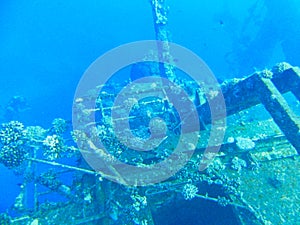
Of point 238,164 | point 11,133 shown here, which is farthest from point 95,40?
point 238,164

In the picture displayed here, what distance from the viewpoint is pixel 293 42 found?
19562 millimetres

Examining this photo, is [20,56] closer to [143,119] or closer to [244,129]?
[143,119]

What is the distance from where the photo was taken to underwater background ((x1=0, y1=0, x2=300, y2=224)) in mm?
20797

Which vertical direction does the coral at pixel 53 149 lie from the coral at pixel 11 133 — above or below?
below

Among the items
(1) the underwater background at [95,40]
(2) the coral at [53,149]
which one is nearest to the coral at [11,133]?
(2) the coral at [53,149]

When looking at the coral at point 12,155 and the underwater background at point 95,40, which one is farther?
the underwater background at point 95,40

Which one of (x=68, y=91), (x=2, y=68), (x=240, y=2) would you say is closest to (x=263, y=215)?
(x=68, y=91)

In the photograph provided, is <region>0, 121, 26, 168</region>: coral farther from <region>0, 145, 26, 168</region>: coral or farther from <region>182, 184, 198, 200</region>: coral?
<region>182, 184, 198, 200</region>: coral

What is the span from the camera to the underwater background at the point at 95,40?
20.8 m

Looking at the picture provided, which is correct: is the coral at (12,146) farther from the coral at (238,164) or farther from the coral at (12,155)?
the coral at (238,164)

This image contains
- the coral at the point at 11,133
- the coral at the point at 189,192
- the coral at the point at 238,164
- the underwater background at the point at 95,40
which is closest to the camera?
the coral at the point at 189,192

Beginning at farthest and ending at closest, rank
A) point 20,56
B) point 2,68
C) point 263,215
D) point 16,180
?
point 20,56 < point 2,68 < point 16,180 < point 263,215

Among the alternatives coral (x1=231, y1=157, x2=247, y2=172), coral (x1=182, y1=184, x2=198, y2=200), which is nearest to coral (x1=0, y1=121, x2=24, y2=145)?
coral (x1=182, y1=184, x2=198, y2=200)

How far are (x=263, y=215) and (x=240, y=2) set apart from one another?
67215mm
